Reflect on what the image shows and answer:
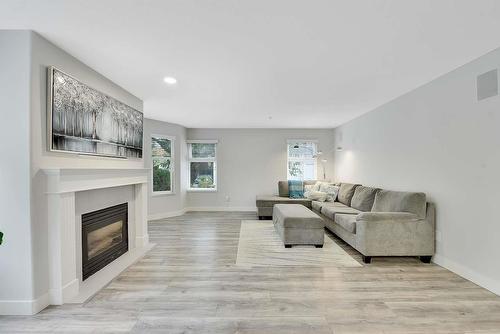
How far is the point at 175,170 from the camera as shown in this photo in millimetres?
6652

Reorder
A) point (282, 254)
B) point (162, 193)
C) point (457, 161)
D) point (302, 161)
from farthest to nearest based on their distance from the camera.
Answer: point (302, 161) → point (162, 193) → point (282, 254) → point (457, 161)

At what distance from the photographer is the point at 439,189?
3.28 metres

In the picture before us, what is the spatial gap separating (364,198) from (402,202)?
1175 millimetres

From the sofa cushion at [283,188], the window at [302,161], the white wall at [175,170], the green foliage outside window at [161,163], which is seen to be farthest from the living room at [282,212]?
the window at [302,161]

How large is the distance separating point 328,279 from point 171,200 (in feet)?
15.5

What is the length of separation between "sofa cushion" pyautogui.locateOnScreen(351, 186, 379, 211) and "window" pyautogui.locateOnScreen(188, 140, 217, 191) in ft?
12.7

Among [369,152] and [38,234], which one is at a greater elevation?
[369,152]

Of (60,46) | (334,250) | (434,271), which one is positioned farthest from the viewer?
(334,250)

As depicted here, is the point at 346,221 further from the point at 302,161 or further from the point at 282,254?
the point at 302,161

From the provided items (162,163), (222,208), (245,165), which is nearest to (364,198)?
(245,165)

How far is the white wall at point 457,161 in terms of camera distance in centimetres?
260

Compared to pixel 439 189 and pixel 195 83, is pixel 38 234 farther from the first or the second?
pixel 439 189

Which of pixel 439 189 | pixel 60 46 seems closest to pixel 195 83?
pixel 60 46

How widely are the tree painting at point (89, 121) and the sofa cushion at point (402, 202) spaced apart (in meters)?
3.90
